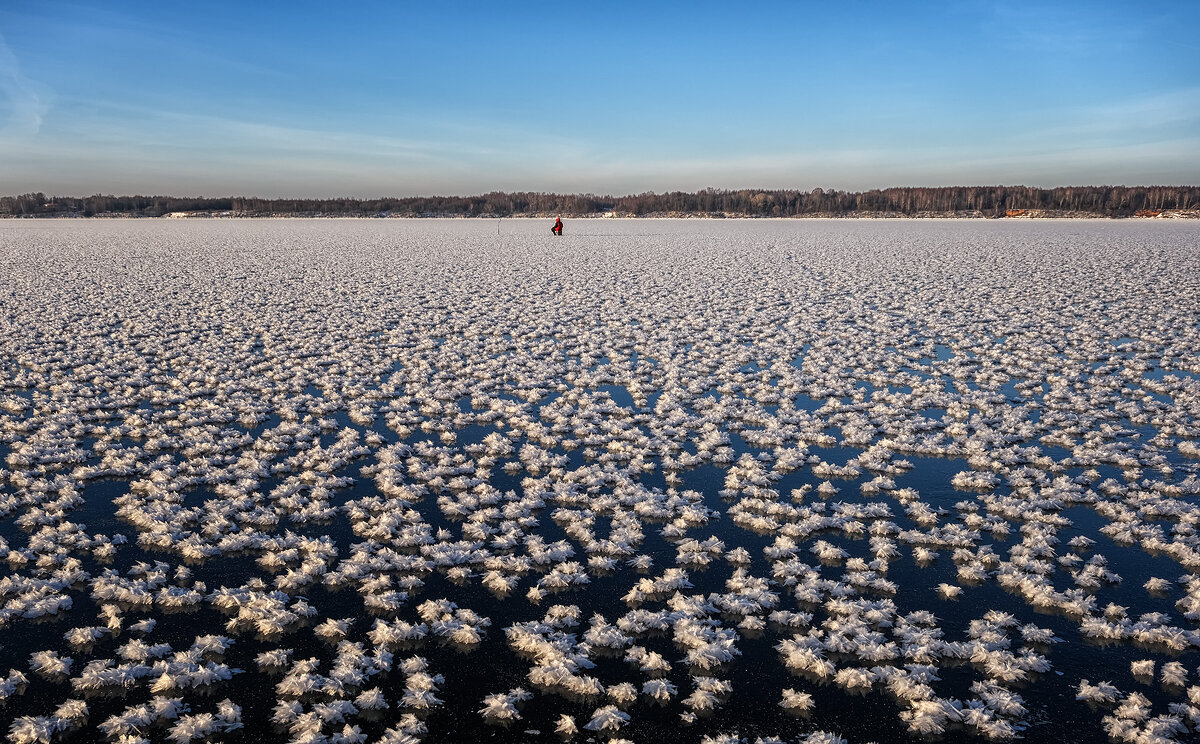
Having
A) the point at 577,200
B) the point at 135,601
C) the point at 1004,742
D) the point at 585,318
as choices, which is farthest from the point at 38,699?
the point at 577,200

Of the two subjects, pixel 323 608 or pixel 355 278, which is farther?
pixel 355 278

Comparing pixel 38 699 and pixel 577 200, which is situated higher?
pixel 577 200

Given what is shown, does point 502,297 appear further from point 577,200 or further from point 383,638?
Result: point 577,200

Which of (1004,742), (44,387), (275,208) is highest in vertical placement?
(275,208)

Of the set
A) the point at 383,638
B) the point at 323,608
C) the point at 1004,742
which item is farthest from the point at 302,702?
the point at 1004,742

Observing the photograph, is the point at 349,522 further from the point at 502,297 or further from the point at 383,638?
the point at 502,297

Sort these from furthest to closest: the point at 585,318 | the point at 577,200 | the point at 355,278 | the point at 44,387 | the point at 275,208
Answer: the point at 577,200
the point at 275,208
the point at 355,278
the point at 585,318
the point at 44,387

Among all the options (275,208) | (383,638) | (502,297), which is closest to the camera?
(383,638)
